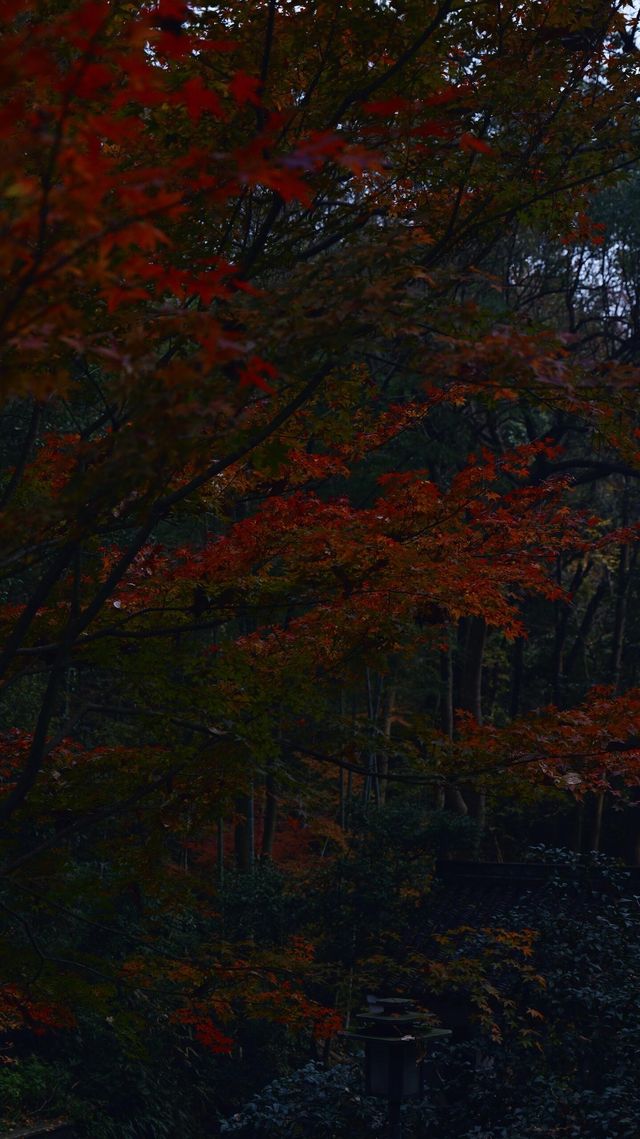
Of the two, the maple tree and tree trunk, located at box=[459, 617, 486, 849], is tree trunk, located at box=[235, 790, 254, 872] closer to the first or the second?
tree trunk, located at box=[459, 617, 486, 849]

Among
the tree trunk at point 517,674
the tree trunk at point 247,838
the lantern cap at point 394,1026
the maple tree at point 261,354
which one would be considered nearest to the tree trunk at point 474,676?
the tree trunk at point 247,838

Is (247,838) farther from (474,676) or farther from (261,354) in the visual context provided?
(261,354)

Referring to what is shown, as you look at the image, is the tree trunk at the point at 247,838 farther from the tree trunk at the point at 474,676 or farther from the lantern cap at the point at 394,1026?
the lantern cap at the point at 394,1026

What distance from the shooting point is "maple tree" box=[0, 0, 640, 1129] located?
12.5ft

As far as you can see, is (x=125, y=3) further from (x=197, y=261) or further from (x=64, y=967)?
(x=64, y=967)

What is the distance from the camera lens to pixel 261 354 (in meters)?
4.41

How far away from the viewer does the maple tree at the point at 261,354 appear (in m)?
3.80

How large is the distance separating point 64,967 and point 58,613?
Result: 313 cm

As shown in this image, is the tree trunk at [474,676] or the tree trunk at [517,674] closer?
the tree trunk at [474,676]

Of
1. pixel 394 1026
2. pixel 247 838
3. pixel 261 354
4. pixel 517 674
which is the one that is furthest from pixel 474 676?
pixel 261 354

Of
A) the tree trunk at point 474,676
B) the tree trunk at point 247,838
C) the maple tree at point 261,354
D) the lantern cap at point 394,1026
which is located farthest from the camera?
the tree trunk at point 474,676

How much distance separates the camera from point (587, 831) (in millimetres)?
23906

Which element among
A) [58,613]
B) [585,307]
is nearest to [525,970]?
[58,613]

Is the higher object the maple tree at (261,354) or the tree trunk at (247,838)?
the maple tree at (261,354)
